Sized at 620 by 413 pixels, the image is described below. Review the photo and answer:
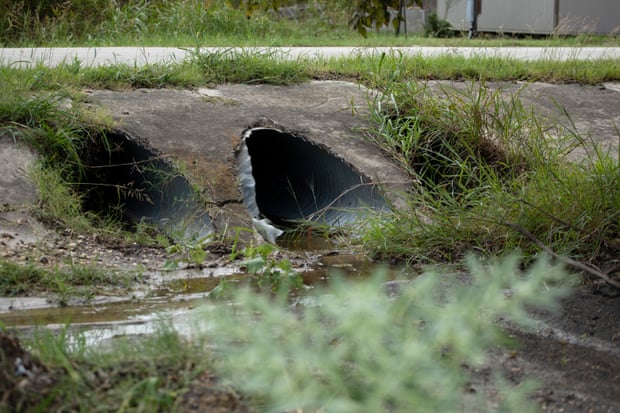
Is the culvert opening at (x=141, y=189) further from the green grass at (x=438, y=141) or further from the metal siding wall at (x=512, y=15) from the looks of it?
the metal siding wall at (x=512, y=15)

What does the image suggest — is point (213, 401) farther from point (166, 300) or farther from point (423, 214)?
point (423, 214)

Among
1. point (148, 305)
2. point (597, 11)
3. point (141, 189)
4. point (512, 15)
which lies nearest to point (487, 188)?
point (141, 189)

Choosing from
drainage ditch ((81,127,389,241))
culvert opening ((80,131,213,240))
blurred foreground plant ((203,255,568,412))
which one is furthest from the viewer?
drainage ditch ((81,127,389,241))

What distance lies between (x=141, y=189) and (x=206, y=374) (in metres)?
3.42

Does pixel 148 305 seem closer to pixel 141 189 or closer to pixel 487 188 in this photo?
pixel 141 189

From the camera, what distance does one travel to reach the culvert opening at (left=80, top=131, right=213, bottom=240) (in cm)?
534

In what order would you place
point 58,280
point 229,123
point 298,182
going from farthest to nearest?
point 298,182 → point 229,123 → point 58,280

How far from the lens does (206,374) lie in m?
2.46

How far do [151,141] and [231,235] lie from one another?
3.31 feet

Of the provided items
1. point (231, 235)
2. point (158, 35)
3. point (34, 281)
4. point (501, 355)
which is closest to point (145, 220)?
point (231, 235)

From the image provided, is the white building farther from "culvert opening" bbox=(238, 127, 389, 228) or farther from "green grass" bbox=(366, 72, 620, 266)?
"green grass" bbox=(366, 72, 620, 266)

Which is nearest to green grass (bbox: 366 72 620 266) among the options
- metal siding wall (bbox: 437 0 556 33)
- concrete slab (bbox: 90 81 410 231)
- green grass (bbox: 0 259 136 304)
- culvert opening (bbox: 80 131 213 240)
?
concrete slab (bbox: 90 81 410 231)

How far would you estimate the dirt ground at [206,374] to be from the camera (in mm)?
2332

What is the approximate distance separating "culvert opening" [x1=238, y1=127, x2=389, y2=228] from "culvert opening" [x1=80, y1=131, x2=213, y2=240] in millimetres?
412
